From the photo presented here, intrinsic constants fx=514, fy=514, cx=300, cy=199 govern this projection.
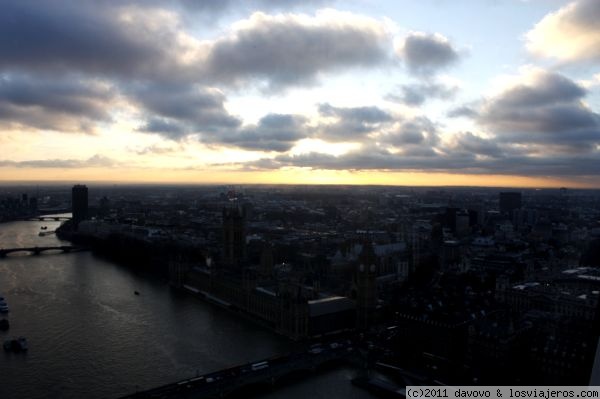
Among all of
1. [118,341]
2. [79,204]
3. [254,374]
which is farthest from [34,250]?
[254,374]

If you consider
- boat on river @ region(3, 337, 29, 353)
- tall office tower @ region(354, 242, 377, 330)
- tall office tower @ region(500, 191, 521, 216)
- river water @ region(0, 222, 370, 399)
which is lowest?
river water @ region(0, 222, 370, 399)

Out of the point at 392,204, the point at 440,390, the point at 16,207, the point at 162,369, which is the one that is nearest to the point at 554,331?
the point at 440,390

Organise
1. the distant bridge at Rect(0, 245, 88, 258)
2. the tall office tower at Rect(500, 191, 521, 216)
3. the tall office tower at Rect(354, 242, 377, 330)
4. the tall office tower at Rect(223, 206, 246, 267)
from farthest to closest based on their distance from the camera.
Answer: the tall office tower at Rect(500, 191, 521, 216), the distant bridge at Rect(0, 245, 88, 258), the tall office tower at Rect(223, 206, 246, 267), the tall office tower at Rect(354, 242, 377, 330)

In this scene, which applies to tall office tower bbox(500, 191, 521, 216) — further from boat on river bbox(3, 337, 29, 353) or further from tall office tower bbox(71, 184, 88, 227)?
boat on river bbox(3, 337, 29, 353)

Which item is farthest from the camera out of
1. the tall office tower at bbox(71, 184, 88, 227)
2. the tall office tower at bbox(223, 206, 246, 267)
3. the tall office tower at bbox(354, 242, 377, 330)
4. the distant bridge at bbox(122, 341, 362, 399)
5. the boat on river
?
the tall office tower at bbox(71, 184, 88, 227)

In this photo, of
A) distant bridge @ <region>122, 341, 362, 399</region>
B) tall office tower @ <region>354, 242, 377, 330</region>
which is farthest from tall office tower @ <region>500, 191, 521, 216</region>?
distant bridge @ <region>122, 341, 362, 399</region>

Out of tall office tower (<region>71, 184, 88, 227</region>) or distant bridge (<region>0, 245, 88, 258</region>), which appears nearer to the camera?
distant bridge (<region>0, 245, 88, 258</region>)

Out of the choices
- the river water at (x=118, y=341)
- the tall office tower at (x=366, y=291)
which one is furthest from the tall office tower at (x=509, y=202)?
the river water at (x=118, y=341)

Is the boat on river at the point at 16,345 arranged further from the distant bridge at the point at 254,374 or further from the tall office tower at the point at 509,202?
the tall office tower at the point at 509,202
